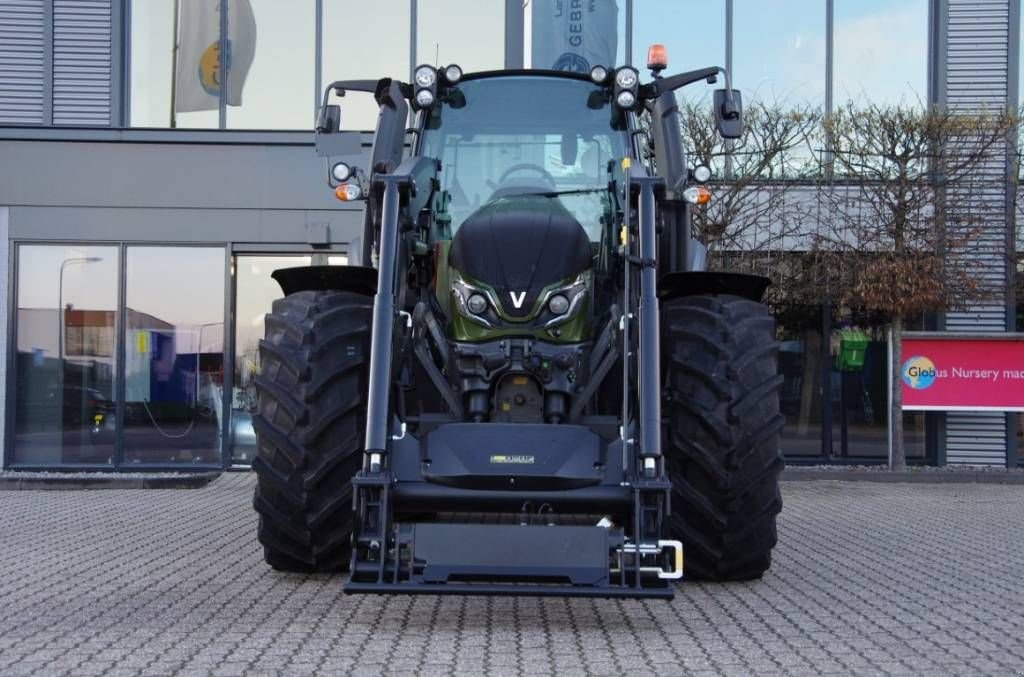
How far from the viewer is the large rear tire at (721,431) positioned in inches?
259

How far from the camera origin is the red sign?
16062 mm

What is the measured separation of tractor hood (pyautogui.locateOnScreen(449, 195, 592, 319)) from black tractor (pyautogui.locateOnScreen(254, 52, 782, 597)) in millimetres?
12

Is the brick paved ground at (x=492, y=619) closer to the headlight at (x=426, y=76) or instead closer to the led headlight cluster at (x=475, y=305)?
the led headlight cluster at (x=475, y=305)

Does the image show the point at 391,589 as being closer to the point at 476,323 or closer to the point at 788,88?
the point at 476,323

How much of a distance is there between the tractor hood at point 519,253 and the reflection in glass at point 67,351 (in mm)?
10644

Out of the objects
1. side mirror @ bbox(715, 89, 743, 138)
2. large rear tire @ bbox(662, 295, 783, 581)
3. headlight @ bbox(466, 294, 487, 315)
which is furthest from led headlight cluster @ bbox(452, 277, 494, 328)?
side mirror @ bbox(715, 89, 743, 138)

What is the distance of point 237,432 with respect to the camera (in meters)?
16.5

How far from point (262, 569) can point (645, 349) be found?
Answer: 3.02m

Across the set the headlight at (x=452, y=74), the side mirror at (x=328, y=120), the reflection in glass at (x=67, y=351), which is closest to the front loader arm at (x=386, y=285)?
the headlight at (x=452, y=74)

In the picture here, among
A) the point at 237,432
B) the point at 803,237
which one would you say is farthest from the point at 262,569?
the point at 803,237

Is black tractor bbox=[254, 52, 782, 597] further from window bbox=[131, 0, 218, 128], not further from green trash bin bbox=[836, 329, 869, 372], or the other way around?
window bbox=[131, 0, 218, 128]

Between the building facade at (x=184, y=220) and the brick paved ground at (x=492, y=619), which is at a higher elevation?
the building facade at (x=184, y=220)

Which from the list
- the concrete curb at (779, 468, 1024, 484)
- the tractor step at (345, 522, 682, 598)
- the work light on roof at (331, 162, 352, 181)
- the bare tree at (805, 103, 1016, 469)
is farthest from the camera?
the concrete curb at (779, 468, 1024, 484)

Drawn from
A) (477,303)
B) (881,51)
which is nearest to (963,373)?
(881,51)
